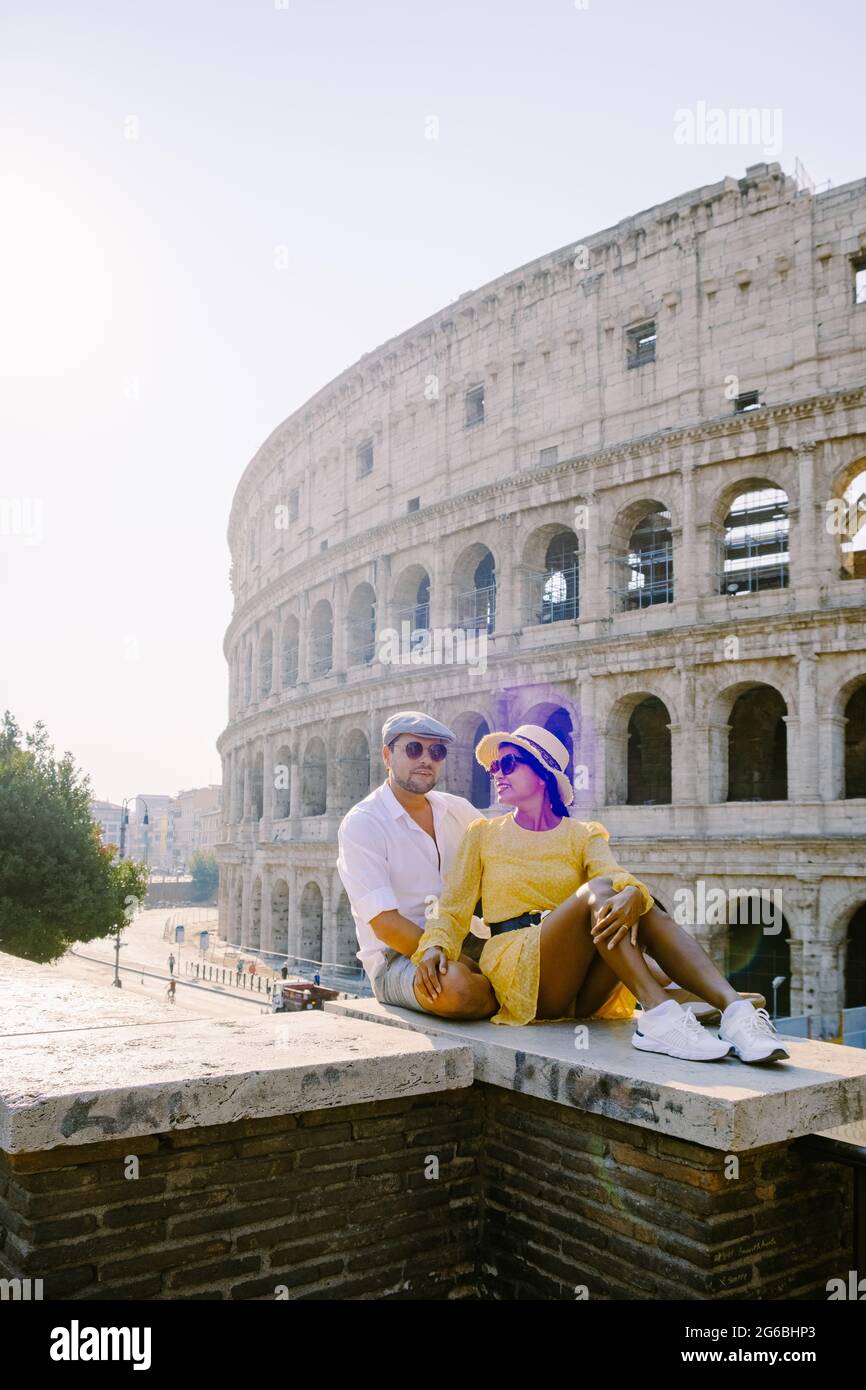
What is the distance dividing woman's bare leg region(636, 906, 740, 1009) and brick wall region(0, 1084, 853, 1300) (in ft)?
1.94

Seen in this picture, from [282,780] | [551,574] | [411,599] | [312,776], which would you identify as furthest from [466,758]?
[282,780]

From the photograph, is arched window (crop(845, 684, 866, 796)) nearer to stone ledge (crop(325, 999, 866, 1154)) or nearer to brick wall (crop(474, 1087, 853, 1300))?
stone ledge (crop(325, 999, 866, 1154))

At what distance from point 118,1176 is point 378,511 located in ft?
90.5

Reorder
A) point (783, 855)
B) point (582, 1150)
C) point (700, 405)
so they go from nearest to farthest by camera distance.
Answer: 1. point (582, 1150)
2. point (783, 855)
3. point (700, 405)

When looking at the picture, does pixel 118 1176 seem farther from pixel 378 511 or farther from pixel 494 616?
pixel 378 511

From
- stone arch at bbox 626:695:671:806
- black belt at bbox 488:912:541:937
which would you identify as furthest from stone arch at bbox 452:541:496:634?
black belt at bbox 488:912:541:937

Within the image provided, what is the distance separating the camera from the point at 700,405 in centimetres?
2189

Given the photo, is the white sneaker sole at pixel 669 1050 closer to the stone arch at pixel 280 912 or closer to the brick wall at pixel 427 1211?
the brick wall at pixel 427 1211

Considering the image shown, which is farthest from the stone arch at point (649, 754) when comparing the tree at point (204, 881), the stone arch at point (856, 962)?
the tree at point (204, 881)

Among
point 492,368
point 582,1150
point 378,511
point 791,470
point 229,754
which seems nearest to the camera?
point 582,1150

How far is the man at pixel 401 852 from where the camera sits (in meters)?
4.27

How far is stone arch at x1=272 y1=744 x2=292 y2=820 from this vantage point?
3312cm
